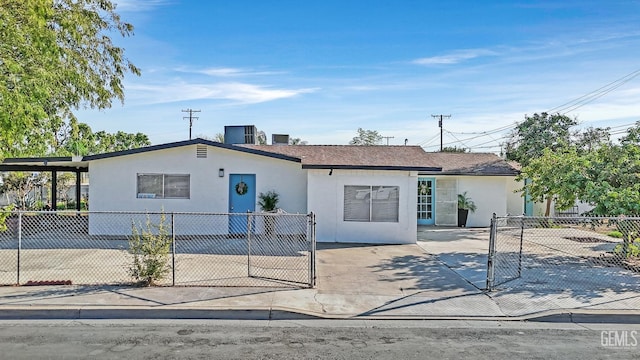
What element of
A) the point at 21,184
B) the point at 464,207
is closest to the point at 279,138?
the point at 464,207

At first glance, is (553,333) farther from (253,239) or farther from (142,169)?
(142,169)

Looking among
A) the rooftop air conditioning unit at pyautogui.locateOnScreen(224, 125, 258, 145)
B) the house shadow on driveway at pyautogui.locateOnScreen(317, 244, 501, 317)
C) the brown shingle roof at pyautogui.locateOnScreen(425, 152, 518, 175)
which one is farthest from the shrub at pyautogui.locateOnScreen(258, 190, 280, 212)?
the brown shingle roof at pyautogui.locateOnScreen(425, 152, 518, 175)

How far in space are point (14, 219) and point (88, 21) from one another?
8.52 metres

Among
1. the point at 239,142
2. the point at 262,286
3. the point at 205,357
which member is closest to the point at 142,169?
the point at 239,142

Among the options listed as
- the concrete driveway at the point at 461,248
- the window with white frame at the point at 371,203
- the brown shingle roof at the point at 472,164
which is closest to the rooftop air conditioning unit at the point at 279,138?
the brown shingle roof at the point at 472,164

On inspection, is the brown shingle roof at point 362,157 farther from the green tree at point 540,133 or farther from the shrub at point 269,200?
the green tree at point 540,133

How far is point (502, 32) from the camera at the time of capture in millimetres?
15117

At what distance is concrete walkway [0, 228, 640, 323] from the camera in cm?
727

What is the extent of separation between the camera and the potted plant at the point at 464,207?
21172mm

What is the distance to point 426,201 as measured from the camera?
21.6m

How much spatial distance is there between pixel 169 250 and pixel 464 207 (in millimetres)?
14407

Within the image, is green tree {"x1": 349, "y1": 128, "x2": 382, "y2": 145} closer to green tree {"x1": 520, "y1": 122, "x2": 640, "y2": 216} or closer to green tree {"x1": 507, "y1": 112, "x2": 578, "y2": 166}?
green tree {"x1": 507, "y1": 112, "x2": 578, "y2": 166}
